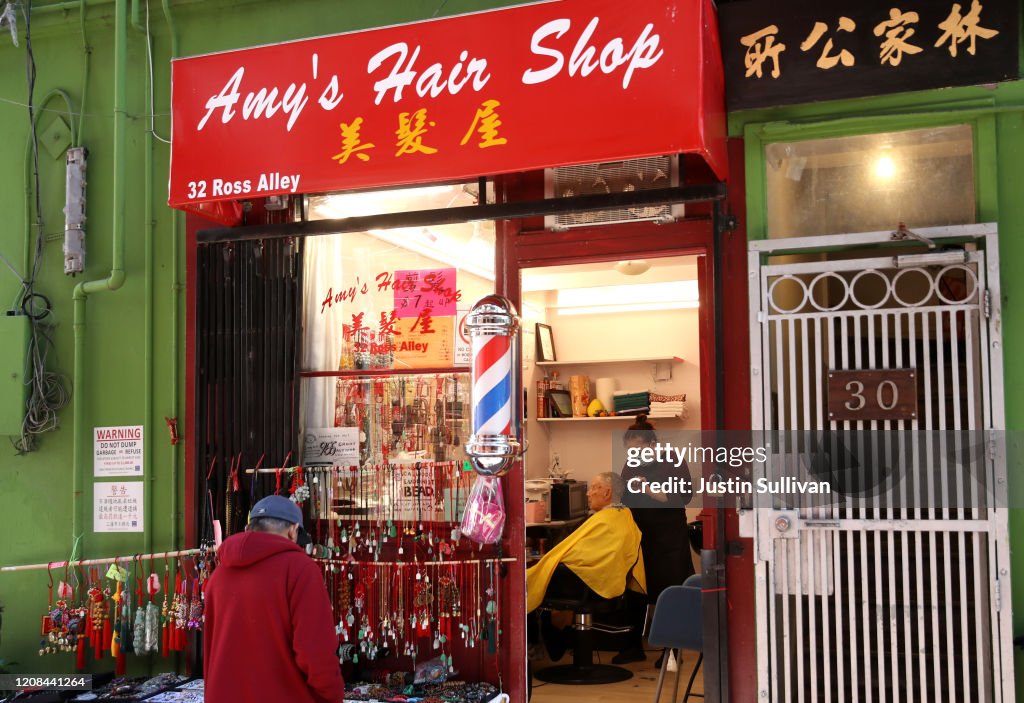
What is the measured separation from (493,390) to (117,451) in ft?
8.43

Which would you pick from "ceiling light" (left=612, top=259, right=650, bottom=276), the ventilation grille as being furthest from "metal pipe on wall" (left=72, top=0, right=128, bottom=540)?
"ceiling light" (left=612, top=259, right=650, bottom=276)

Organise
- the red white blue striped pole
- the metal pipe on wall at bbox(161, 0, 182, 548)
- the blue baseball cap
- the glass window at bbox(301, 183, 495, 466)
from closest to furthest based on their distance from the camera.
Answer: the blue baseball cap
the red white blue striped pole
the glass window at bbox(301, 183, 495, 466)
the metal pipe on wall at bbox(161, 0, 182, 548)

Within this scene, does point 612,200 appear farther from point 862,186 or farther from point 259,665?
point 259,665

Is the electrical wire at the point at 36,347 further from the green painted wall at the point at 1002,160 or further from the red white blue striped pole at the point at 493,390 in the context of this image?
the green painted wall at the point at 1002,160

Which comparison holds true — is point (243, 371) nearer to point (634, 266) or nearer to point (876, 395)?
point (634, 266)

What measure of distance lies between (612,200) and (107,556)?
3.49m

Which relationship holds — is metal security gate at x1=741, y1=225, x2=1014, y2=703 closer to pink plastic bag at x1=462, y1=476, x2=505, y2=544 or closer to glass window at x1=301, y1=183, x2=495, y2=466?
pink plastic bag at x1=462, y1=476, x2=505, y2=544

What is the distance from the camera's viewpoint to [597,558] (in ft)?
22.3

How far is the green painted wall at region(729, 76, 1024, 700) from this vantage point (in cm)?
415

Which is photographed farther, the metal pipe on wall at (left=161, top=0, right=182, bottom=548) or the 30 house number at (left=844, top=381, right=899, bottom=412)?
the metal pipe on wall at (left=161, top=0, right=182, bottom=548)

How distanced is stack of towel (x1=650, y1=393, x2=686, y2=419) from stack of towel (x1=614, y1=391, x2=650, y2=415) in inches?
2.1

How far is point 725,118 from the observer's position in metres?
4.54

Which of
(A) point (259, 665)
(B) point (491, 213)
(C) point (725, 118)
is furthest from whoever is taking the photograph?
(B) point (491, 213)

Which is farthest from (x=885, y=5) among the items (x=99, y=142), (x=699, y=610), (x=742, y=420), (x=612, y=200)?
(x=99, y=142)
